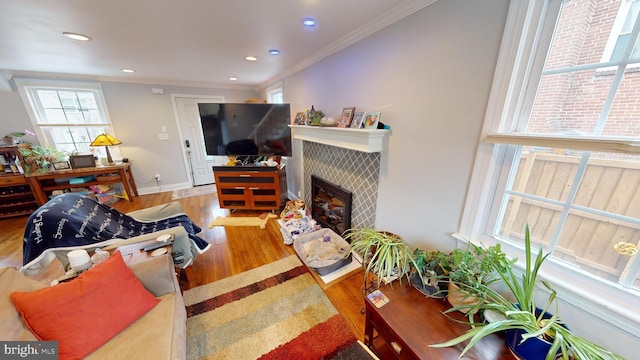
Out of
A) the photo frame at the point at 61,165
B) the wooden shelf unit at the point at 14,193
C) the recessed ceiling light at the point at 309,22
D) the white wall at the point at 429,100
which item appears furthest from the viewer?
the photo frame at the point at 61,165

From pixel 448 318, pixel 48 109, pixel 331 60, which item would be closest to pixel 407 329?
pixel 448 318

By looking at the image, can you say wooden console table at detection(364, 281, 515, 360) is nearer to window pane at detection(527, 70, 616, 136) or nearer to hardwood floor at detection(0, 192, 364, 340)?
hardwood floor at detection(0, 192, 364, 340)

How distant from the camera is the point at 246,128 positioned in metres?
3.02

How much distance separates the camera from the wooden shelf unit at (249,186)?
302 cm

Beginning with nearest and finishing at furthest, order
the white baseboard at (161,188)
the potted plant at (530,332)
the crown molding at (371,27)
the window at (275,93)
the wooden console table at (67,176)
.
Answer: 1. the potted plant at (530,332)
2. the crown molding at (371,27)
3. the wooden console table at (67,176)
4. the window at (275,93)
5. the white baseboard at (161,188)

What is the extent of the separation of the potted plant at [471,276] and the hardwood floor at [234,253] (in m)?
0.74

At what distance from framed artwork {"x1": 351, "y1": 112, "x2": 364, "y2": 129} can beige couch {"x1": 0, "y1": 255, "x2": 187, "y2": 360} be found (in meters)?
1.77

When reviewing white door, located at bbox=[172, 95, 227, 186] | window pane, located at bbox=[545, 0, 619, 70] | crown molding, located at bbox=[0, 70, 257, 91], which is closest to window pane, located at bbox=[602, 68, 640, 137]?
window pane, located at bbox=[545, 0, 619, 70]

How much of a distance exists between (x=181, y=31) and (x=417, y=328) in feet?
8.86

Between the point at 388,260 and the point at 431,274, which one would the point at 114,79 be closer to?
the point at 388,260

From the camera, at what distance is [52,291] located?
96 centimetres

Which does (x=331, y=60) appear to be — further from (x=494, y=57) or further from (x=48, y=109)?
(x=48, y=109)

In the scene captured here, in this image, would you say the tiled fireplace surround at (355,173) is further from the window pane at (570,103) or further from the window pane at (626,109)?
the window pane at (626,109)

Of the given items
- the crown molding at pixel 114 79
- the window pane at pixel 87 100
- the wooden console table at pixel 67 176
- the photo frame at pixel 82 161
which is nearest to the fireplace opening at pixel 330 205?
the crown molding at pixel 114 79
